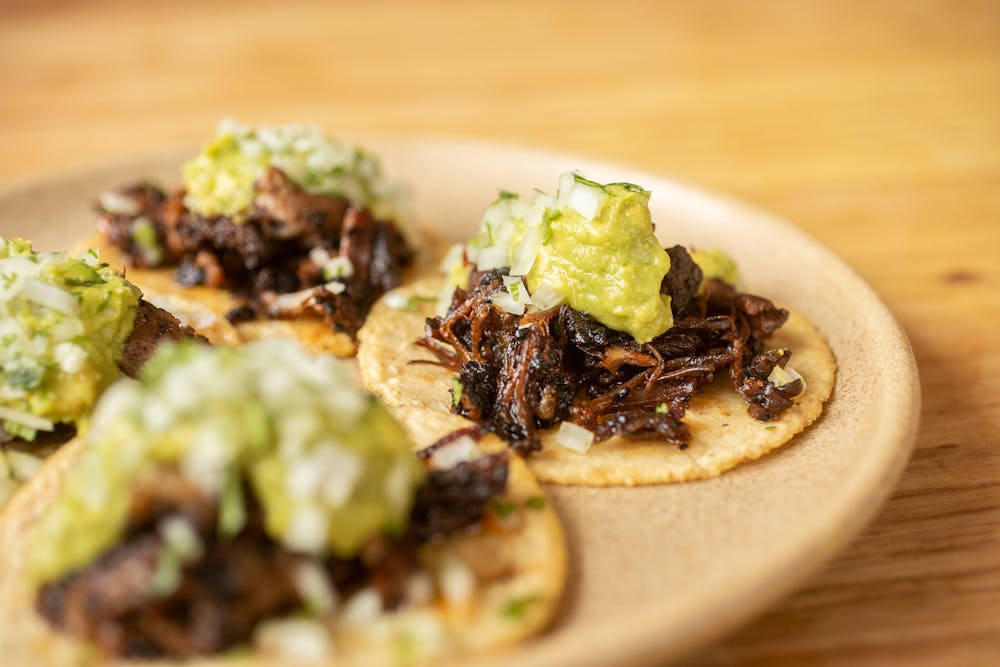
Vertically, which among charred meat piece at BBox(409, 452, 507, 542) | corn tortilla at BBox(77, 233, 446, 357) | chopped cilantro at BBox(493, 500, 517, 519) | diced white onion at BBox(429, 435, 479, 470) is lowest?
corn tortilla at BBox(77, 233, 446, 357)

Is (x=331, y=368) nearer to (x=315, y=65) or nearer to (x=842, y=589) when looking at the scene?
(x=842, y=589)

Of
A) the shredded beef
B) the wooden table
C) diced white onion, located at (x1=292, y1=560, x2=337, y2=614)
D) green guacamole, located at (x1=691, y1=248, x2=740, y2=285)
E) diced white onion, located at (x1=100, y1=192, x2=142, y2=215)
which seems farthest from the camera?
diced white onion, located at (x1=100, y1=192, x2=142, y2=215)

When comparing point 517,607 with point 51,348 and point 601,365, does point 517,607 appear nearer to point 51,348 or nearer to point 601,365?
point 601,365

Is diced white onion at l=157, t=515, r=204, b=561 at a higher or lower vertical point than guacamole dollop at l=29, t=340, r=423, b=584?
lower

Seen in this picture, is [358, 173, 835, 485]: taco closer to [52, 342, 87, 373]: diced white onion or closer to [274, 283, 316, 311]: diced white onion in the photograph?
[274, 283, 316, 311]: diced white onion

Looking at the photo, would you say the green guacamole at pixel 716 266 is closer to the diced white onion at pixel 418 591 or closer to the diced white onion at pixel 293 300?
the diced white onion at pixel 293 300

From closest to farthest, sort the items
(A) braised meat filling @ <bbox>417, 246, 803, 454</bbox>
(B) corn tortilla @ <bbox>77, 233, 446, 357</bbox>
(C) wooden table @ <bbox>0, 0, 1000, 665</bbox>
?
(C) wooden table @ <bbox>0, 0, 1000, 665</bbox> < (A) braised meat filling @ <bbox>417, 246, 803, 454</bbox> < (B) corn tortilla @ <bbox>77, 233, 446, 357</bbox>

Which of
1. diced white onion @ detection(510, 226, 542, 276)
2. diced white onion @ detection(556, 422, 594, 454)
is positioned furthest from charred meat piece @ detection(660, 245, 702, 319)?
diced white onion @ detection(556, 422, 594, 454)
